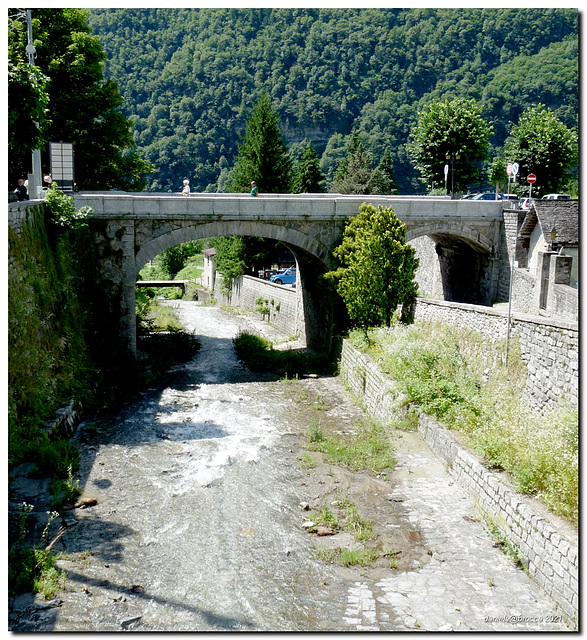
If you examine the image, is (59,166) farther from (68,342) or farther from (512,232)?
(512,232)

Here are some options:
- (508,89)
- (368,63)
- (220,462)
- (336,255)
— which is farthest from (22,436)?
(368,63)

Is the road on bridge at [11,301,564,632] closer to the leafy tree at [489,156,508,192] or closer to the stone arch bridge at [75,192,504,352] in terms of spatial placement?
the stone arch bridge at [75,192,504,352]

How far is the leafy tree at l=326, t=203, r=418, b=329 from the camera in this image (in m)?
19.3

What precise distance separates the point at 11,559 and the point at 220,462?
17.7ft

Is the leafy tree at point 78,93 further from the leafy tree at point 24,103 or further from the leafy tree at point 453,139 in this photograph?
the leafy tree at point 453,139

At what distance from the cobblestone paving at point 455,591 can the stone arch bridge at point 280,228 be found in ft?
45.2

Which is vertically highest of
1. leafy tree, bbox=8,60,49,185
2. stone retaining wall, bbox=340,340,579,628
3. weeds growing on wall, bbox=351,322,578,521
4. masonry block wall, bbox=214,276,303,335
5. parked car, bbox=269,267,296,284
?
leafy tree, bbox=8,60,49,185

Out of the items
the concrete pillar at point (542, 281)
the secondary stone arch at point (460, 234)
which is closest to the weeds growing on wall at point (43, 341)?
the secondary stone arch at point (460, 234)

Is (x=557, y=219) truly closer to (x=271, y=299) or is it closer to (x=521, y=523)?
(x=271, y=299)

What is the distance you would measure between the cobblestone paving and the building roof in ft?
50.8

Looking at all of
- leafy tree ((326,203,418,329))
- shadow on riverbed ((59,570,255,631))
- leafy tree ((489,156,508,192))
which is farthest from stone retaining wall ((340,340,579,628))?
leafy tree ((489,156,508,192))

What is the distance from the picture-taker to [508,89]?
77562 mm

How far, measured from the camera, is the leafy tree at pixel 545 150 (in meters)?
33.3

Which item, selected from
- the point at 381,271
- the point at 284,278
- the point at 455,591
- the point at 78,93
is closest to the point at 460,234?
the point at 381,271
